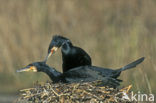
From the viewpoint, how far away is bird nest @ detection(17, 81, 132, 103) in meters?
5.10

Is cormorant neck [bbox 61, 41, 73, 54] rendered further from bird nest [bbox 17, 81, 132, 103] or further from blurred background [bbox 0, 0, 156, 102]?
blurred background [bbox 0, 0, 156, 102]

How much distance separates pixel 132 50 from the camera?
8633 mm

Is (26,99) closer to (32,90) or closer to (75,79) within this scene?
(32,90)

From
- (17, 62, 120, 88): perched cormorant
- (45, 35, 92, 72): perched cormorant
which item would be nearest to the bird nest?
(17, 62, 120, 88): perched cormorant

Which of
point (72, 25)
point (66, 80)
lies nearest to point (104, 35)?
point (72, 25)

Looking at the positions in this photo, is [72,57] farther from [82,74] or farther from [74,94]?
[74,94]

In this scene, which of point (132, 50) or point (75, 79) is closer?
point (75, 79)

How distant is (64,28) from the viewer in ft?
30.4

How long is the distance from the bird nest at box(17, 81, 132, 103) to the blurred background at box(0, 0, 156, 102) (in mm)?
3478

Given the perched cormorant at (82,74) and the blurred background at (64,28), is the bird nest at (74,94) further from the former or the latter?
the blurred background at (64,28)

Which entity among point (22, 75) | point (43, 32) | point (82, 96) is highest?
point (43, 32)

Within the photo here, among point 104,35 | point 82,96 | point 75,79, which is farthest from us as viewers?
point 104,35

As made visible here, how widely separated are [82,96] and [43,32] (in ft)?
14.3

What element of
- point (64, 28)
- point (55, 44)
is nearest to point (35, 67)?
point (55, 44)
